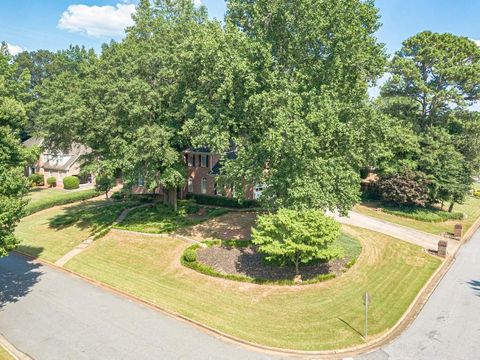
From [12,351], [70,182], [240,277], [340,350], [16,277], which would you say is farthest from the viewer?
[70,182]

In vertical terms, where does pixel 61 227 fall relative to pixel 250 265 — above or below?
below

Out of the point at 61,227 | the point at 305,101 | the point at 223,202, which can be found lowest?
the point at 61,227

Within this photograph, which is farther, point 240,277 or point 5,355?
point 240,277

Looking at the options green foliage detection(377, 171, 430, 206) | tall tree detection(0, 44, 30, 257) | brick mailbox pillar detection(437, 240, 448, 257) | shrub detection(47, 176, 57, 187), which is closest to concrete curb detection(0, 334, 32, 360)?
tall tree detection(0, 44, 30, 257)

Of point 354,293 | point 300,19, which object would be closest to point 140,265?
point 354,293

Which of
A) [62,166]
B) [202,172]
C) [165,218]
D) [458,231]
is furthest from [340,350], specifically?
[62,166]

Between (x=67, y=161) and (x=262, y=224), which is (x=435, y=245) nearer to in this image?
(x=262, y=224)

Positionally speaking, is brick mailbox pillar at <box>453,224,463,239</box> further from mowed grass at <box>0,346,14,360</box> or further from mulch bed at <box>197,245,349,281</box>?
mowed grass at <box>0,346,14,360</box>

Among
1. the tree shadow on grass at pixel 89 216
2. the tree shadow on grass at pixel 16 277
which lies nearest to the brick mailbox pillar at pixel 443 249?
the tree shadow on grass at pixel 16 277

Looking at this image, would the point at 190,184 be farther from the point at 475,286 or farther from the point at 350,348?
the point at 350,348
